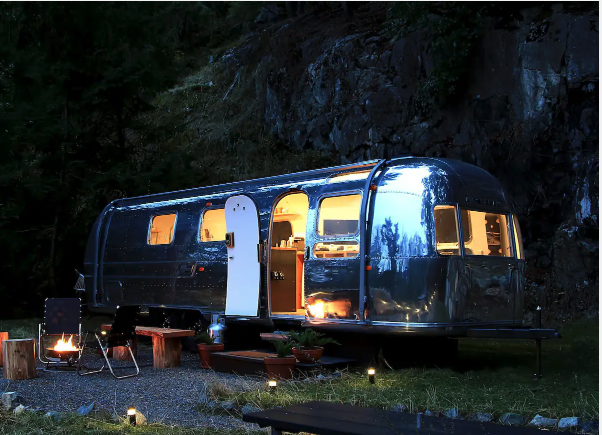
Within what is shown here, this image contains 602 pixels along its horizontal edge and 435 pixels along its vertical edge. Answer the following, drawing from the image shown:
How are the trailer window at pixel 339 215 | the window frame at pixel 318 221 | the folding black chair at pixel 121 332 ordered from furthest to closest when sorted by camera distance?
the folding black chair at pixel 121 332 → the trailer window at pixel 339 215 → the window frame at pixel 318 221

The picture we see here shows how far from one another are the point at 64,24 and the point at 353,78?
8.49 meters

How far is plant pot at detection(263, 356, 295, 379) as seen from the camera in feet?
27.1

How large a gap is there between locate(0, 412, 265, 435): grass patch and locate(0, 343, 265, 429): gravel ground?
0.31m

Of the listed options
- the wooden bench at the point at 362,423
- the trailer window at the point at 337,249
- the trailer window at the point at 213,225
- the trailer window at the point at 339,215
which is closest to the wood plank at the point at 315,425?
the wooden bench at the point at 362,423

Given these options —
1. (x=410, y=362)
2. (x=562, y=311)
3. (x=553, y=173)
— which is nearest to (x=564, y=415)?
(x=410, y=362)

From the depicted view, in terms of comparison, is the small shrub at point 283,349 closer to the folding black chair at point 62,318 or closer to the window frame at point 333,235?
the window frame at point 333,235

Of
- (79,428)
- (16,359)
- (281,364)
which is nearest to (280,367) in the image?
(281,364)

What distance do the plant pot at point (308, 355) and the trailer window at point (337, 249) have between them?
1.20 metres

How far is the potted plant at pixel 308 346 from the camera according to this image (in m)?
8.40

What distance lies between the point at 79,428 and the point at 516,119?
1364cm

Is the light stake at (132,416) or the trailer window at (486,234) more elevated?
the trailer window at (486,234)

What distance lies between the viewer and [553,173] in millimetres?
16031

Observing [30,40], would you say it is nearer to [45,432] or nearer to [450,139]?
[450,139]

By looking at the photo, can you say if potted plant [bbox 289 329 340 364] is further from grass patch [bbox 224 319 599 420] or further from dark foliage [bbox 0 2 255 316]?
dark foliage [bbox 0 2 255 316]
